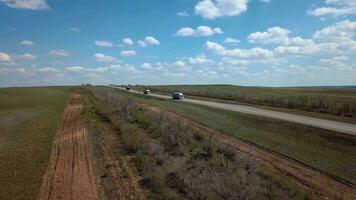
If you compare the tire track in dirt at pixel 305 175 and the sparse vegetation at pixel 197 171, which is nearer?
the sparse vegetation at pixel 197 171

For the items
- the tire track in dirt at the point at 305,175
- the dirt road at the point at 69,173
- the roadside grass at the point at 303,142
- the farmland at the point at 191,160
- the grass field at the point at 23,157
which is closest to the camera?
the tire track in dirt at the point at 305,175

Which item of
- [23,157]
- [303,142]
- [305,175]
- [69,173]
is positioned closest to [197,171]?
[305,175]

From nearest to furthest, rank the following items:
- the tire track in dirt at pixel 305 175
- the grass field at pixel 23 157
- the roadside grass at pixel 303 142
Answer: the tire track in dirt at pixel 305 175
the grass field at pixel 23 157
the roadside grass at pixel 303 142

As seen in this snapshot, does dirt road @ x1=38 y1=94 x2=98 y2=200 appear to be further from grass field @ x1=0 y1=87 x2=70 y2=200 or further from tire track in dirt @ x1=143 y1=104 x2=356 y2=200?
tire track in dirt @ x1=143 y1=104 x2=356 y2=200

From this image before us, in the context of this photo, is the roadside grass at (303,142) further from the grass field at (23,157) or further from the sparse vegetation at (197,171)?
the grass field at (23,157)

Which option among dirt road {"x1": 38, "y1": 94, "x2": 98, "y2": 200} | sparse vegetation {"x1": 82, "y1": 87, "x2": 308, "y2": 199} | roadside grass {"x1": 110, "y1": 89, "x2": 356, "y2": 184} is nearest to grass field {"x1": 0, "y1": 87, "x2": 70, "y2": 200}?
dirt road {"x1": 38, "y1": 94, "x2": 98, "y2": 200}

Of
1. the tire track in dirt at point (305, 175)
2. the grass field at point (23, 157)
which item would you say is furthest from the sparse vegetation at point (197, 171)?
the grass field at point (23, 157)

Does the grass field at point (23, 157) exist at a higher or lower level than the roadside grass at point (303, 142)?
lower

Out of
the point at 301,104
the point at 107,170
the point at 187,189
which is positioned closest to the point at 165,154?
the point at 107,170
